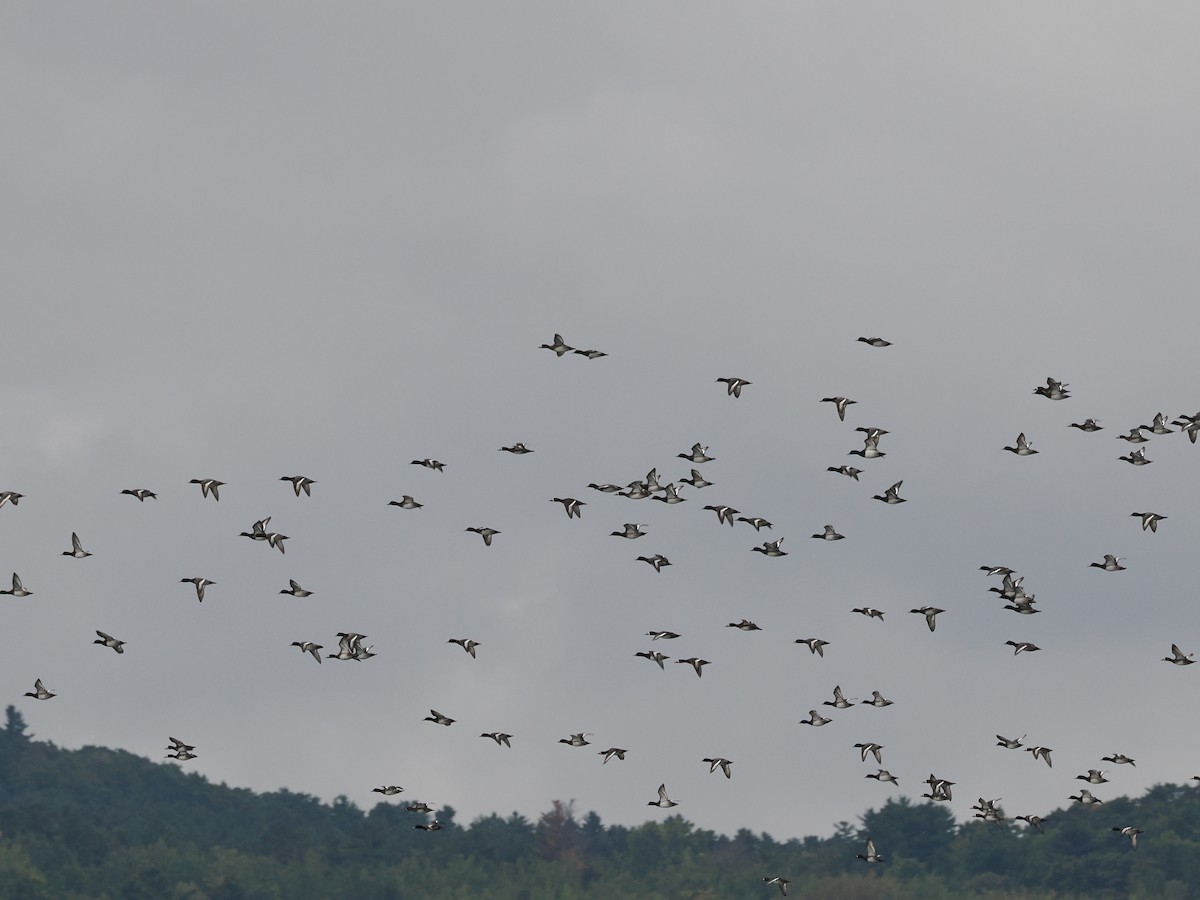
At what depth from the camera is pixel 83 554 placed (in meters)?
91.1

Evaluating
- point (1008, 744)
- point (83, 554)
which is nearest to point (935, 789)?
point (1008, 744)

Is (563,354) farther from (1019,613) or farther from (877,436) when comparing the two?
(1019,613)

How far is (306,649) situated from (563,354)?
14604 mm

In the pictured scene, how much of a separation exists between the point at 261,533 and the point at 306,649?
6.05m

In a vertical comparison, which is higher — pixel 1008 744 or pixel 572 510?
pixel 572 510

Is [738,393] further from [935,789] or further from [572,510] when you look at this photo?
[935,789]

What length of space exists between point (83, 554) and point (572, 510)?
18018mm

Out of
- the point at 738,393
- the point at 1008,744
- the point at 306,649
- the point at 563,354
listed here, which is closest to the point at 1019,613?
the point at 1008,744

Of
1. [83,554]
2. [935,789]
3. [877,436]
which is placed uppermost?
[877,436]

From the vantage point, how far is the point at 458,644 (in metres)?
97.8

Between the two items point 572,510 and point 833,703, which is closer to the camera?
point 572,510

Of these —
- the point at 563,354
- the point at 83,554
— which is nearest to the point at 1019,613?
the point at 563,354

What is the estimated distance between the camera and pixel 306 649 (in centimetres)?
9450

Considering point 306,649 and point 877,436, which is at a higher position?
point 877,436
